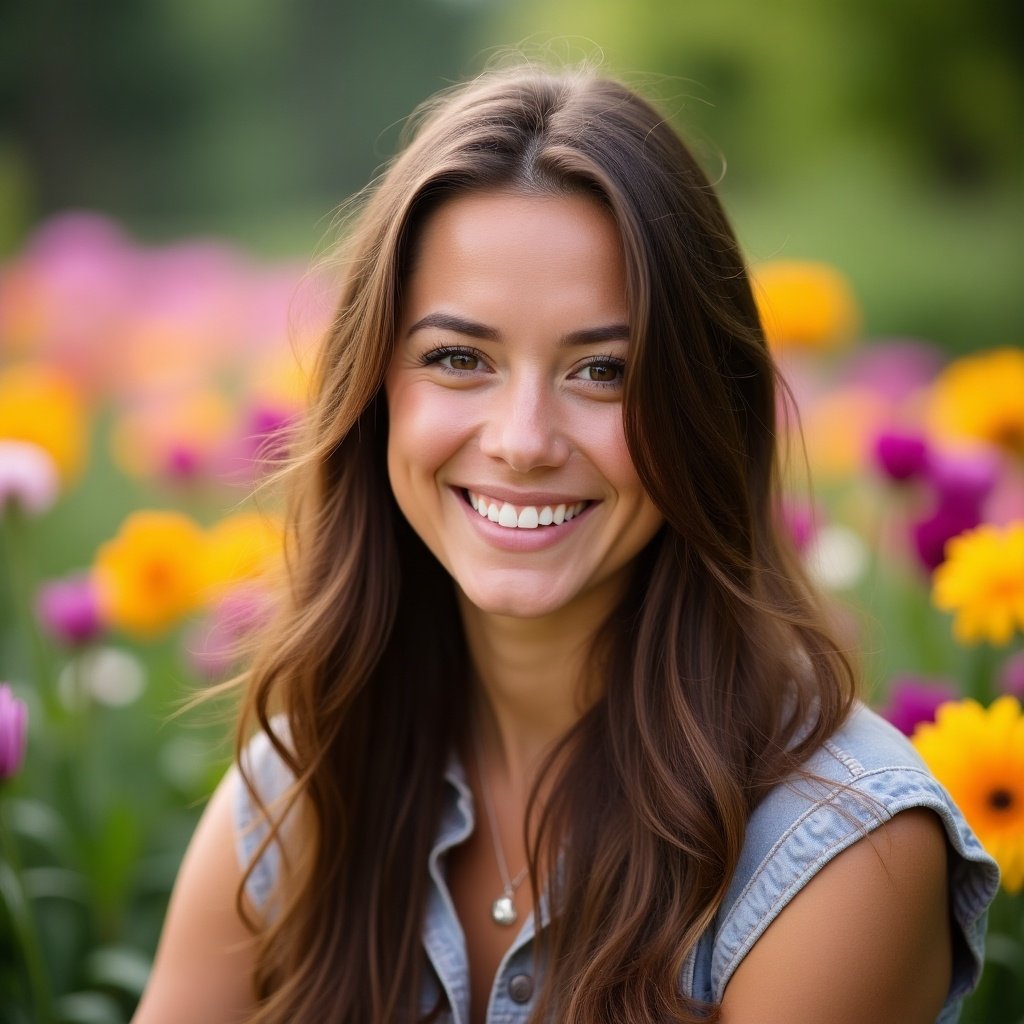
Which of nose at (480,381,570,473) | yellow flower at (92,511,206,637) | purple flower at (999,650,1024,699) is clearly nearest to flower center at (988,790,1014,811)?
purple flower at (999,650,1024,699)

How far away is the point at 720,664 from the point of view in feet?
5.85

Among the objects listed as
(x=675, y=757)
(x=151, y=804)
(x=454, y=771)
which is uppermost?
(x=675, y=757)

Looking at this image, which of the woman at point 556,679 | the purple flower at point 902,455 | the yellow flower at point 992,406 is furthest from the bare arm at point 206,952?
the yellow flower at point 992,406

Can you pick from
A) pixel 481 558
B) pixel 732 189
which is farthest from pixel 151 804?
pixel 732 189

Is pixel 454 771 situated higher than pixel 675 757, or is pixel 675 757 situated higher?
pixel 675 757

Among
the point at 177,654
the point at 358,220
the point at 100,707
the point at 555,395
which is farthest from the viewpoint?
the point at 177,654

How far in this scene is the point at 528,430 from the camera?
1652 mm

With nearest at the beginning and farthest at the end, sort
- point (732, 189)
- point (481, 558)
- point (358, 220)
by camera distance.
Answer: point (481, 558), point (358, 220), point (732, 189)

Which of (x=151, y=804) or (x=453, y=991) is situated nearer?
(x=453, y=991)

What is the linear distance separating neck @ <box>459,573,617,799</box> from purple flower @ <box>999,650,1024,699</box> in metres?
0.90

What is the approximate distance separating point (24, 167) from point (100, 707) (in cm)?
939

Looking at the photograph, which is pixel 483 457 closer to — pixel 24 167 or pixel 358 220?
pixel 358 220

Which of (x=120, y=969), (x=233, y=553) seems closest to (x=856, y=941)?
(x=120, y=969)

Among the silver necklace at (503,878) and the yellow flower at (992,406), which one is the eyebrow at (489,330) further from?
the yellow flower at (992,406)
